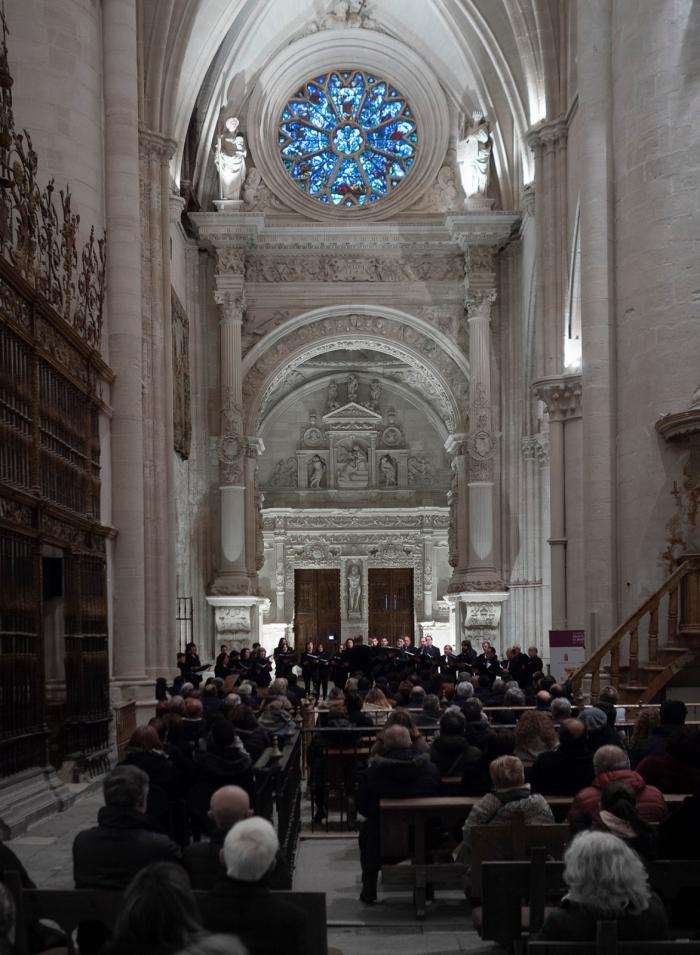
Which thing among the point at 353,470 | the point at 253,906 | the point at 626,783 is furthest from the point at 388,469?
the point at 253,906

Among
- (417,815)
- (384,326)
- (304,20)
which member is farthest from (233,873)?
(304,20)

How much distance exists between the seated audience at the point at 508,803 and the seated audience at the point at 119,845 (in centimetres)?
194

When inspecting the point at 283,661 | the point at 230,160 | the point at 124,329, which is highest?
the point at 230,160

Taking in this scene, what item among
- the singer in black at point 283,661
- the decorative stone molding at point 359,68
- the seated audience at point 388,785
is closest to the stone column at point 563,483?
the singer in black at point 283,661

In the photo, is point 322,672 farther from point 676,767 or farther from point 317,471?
point 676,767

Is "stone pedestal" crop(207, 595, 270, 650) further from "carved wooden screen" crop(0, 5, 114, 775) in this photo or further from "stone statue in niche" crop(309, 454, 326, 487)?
"carved wooden screen" crop(0, 5, 114, 775)

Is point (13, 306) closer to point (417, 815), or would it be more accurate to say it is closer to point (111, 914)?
point (417, 815)

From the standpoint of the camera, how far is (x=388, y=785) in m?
8.33

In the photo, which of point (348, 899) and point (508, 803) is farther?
point (348, 899)

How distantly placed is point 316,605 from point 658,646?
22.4 metres

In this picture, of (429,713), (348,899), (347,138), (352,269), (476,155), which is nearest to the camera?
(348,899)

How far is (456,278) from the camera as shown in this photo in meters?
32.2

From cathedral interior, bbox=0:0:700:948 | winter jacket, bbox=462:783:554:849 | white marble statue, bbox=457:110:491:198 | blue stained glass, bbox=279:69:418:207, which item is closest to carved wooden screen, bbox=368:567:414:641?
cathedral interior, bbox=0:0:700:948

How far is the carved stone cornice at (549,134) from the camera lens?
2338cm
